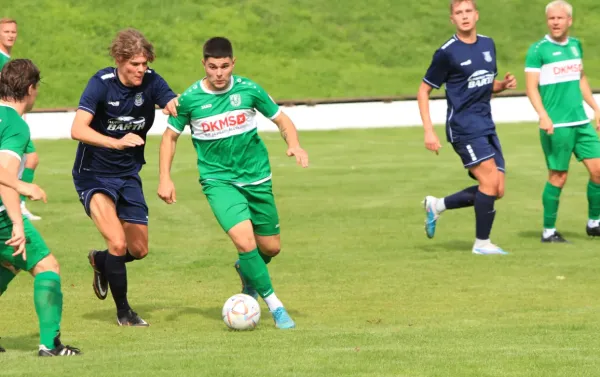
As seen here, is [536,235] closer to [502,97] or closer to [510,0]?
[502,97]

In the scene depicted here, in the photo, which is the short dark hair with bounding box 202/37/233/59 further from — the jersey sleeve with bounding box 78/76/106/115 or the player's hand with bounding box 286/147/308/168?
the jersey sleeve with bounding box 78/76/106/115

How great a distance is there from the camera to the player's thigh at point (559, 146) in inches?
547

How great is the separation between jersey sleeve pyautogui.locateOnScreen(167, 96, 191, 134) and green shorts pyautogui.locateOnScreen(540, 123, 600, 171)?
5.61 metres

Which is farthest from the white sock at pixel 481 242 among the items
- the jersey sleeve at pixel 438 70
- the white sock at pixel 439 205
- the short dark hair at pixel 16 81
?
the short dark hair at pixel 16 81

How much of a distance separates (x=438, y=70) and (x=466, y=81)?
0.33m

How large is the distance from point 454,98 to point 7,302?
17.2 ft

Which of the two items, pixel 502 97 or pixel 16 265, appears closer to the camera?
pixel 16 265

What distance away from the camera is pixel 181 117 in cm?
973

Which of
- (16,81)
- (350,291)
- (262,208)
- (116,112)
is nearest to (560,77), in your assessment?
(350,291)

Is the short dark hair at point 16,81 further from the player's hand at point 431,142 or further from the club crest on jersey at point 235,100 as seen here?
the player's hand at point 431,142

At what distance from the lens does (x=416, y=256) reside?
13141 mm

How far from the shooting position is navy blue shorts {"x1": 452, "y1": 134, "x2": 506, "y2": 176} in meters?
12.8

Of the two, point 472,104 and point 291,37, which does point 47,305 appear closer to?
point 472,104

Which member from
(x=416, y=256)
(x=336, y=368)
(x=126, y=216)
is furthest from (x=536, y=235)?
(x=336, y=368)
